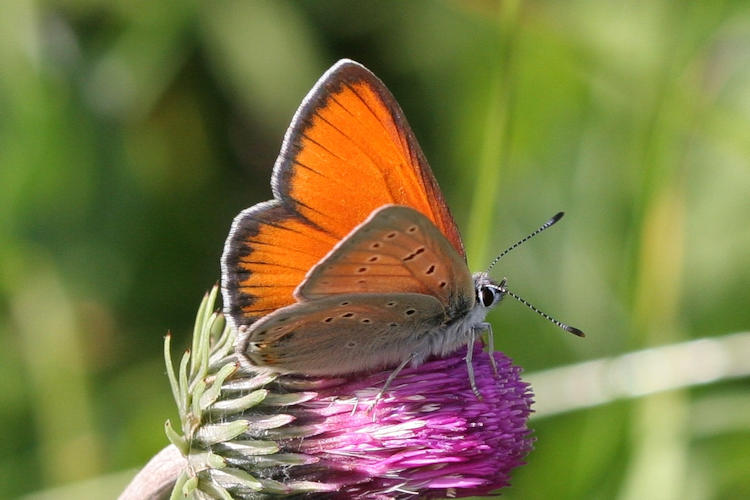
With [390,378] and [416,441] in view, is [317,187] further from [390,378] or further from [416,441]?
[416,441]

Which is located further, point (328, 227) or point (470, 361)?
point (470, 361)

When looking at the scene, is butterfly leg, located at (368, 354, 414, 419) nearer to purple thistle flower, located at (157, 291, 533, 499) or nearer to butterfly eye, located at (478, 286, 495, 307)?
purple thistle flower, located at (157, 291, 533, 499)

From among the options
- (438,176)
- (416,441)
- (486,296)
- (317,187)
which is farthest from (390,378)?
(438,176)

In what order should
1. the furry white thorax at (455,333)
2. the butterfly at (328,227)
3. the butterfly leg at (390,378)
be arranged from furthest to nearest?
the furry white thorax at (455,333) → the butterfly leg at (390,378) → the butterfly at (328,227)

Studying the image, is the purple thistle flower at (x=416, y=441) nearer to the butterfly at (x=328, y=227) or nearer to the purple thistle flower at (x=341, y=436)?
the purple thistle flower at (x=341, y=436)

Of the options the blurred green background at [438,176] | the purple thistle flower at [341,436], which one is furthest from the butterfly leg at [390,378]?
the blurred green background at [438,176]

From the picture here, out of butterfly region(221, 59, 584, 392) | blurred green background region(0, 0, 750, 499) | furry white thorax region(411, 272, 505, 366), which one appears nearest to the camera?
butterfly region(221, 59, 584, 392)

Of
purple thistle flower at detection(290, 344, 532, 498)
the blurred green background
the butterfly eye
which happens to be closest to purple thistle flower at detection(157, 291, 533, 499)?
purple thistle flower at detection(290, 344, 532, 498)
